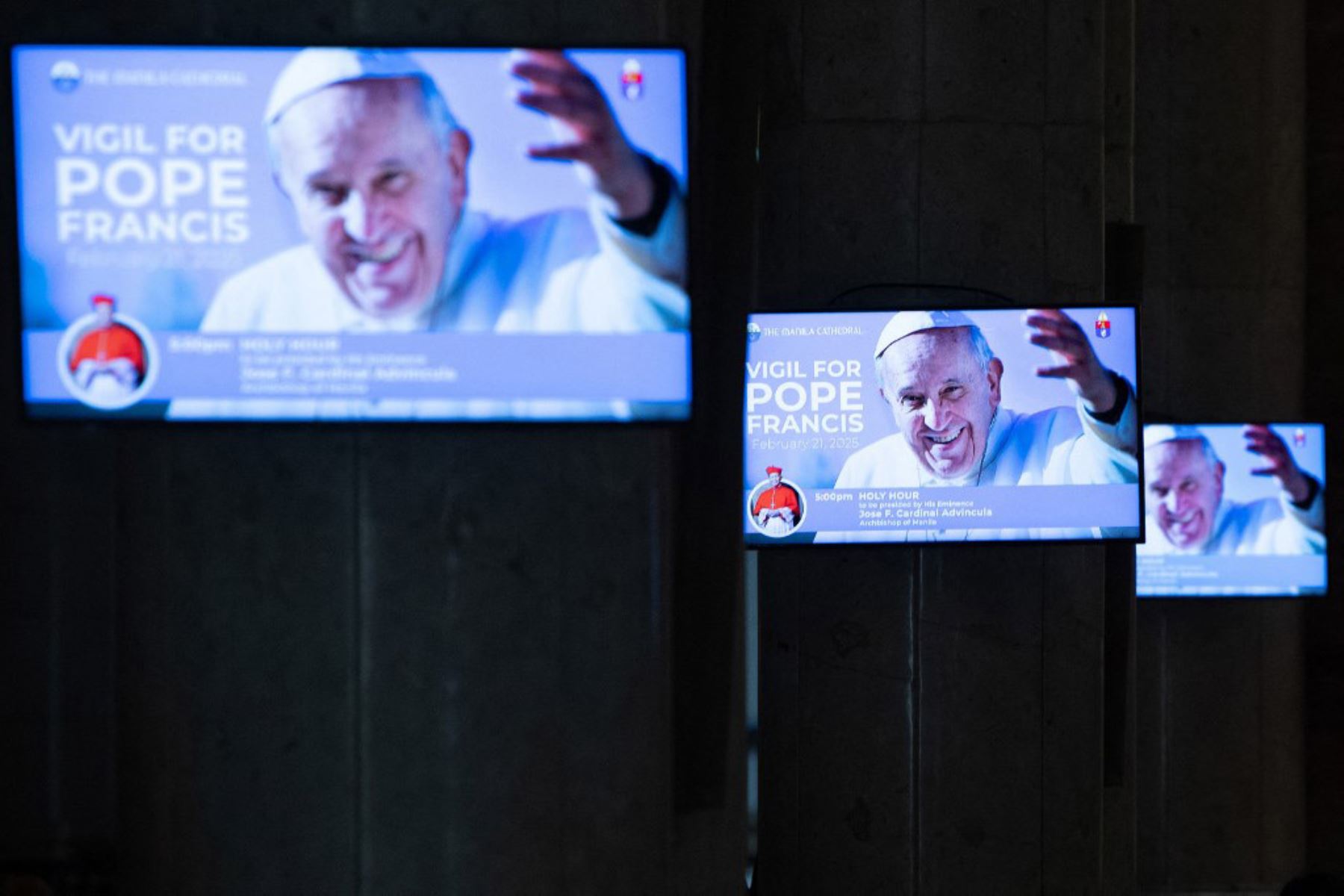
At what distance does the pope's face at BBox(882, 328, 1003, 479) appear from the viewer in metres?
5.46

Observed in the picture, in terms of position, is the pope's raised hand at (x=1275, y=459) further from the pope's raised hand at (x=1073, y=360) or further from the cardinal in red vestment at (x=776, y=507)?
the cardinal in red vestment at (x=776, y=507)

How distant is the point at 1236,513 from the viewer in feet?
28.0

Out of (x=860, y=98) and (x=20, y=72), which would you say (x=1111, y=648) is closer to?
(x=860, y=98)

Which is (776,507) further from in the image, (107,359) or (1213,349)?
(1213,349)

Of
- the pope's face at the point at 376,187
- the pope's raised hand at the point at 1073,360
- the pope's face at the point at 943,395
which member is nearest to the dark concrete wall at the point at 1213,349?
the pope's raised hand at the point at 1073,360

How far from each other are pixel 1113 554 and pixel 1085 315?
5.84 feet

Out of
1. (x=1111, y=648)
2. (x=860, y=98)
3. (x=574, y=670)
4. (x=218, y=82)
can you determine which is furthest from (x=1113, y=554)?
(x=218, y=82)

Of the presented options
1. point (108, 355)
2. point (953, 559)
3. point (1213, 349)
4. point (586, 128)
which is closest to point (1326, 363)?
point (1213, 349)

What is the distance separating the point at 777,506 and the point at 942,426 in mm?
647

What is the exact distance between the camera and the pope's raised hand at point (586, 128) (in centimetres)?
374

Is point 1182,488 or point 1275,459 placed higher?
point 1275,459

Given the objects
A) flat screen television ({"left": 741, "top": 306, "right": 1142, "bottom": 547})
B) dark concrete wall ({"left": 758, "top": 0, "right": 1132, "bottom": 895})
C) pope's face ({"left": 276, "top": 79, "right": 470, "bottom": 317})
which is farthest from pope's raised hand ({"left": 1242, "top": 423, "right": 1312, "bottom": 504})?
pope's face ({"left": 276, "top": 79, "right": 470, "bottom": 317})

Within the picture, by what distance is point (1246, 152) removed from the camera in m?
9.23

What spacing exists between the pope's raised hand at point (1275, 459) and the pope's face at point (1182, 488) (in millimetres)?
232
